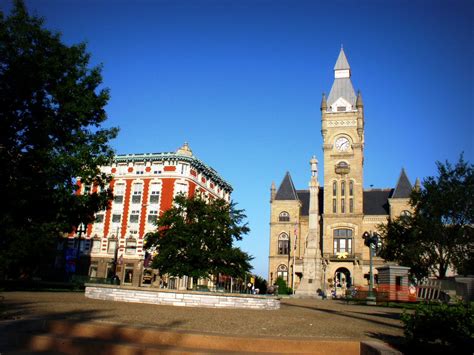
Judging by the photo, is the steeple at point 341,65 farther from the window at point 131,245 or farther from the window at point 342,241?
the window at point 131,245

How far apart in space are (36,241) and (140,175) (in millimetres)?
32957

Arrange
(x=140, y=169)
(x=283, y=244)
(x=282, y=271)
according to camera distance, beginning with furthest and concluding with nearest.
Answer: (x=283, y=244)
(x=282, y=271)
(x=140, y=169)

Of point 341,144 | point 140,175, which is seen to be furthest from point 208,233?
point 341,144

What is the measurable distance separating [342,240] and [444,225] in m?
27.5

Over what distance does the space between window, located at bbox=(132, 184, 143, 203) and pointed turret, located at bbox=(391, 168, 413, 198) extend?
38154 mm

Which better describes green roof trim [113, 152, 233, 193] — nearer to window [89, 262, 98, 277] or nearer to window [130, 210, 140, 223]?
window [130, 210, 140, 223]

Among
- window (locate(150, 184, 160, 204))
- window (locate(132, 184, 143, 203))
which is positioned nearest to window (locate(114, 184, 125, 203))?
window (locate(132, 184, 143, 203))

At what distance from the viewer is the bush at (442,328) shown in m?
7.00

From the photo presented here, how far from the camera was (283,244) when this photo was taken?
66500 mm

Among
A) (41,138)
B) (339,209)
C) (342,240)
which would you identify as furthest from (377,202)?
(41,138)

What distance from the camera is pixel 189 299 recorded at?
723 inches

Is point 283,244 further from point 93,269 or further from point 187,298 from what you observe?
point 187,298

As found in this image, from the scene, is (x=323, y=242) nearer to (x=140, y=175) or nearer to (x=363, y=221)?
(x=363, y=221)

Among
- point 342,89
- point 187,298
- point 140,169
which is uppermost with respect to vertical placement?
point 342,89
